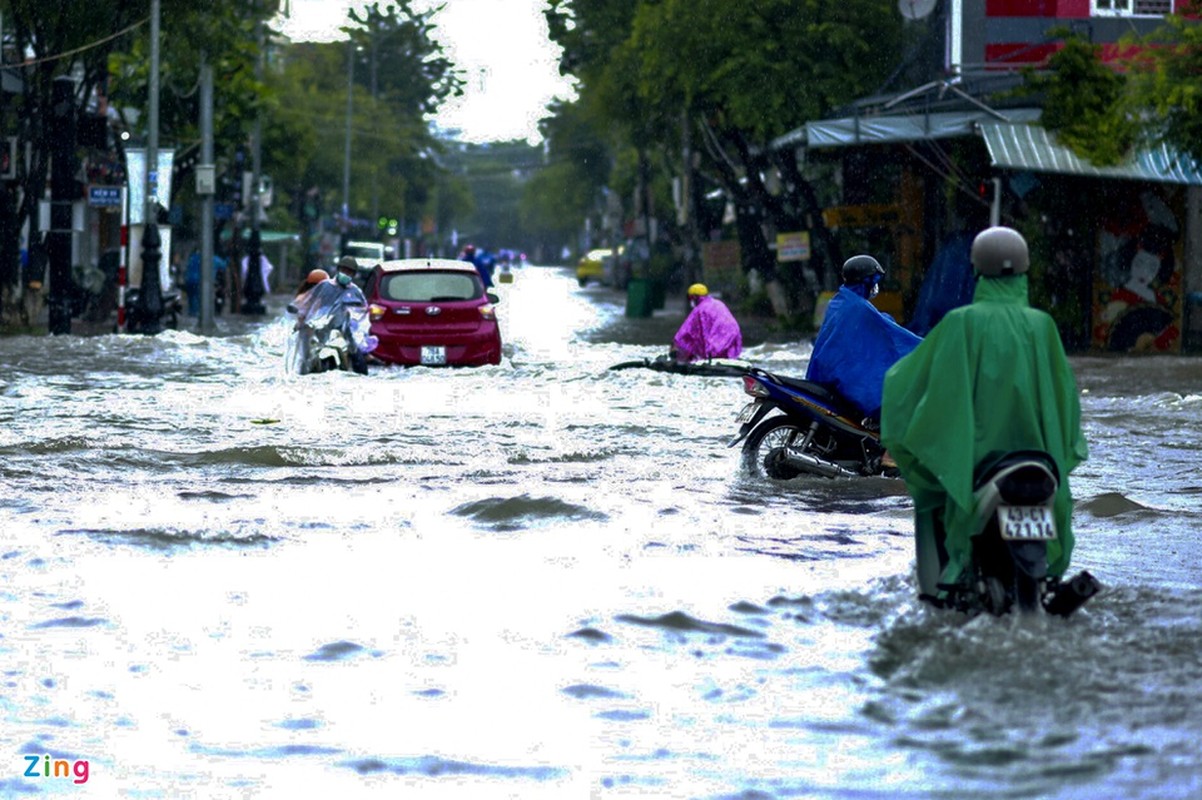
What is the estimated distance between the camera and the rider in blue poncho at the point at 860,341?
484 inches

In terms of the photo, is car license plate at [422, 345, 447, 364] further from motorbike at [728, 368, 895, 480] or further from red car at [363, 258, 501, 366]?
motorbike at [728, 368, 895, 480]

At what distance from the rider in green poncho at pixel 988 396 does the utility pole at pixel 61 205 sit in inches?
1070

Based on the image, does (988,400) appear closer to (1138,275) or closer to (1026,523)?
(1026,523)

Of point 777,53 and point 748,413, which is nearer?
point 748,413

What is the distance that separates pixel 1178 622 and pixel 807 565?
Answer: 6.82ft

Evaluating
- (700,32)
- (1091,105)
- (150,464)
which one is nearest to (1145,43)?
(1091,105)

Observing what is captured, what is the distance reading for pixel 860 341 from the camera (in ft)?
40.7

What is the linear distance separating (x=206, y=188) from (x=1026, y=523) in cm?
3340

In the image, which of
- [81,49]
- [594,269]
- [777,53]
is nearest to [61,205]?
[81,49]

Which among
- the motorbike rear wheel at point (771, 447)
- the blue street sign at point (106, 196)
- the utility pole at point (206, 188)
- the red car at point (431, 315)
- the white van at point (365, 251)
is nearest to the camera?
the motorbike rear wheel at point (771, 447)

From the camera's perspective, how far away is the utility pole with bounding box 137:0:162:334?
3412 centimetres

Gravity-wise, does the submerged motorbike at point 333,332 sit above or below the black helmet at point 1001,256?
below

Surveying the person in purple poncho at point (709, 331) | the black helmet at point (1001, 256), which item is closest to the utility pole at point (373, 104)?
the person in purple poncho at point (709, 331)

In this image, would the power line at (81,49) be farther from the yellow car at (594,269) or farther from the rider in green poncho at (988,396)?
the yellow car at (594,269)
